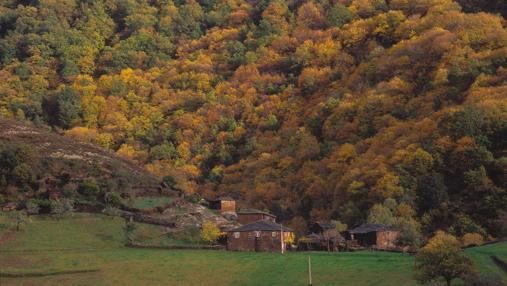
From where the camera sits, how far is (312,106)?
14488 cm

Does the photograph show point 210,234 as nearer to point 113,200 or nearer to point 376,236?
point 113,200

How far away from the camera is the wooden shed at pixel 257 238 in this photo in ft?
221

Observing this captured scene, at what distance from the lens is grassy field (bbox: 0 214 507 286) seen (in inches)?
2005

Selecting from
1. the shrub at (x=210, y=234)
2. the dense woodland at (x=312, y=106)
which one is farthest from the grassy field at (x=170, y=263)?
the dense woodland at (x=312, y=106)

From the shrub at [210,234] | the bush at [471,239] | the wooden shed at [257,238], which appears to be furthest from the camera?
the shrub at [210,234]

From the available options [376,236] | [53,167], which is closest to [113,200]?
[53,167]

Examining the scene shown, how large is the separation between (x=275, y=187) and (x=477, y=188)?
1580 inches

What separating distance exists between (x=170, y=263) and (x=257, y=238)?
12.2m

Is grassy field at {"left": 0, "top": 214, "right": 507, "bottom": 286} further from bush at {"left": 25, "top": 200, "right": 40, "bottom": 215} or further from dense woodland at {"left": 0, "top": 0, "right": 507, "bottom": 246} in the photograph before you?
dense woodland at {"left": 0, "top": 0, "right": 507, "bottom": 246}

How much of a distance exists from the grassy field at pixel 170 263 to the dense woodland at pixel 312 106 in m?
15.1

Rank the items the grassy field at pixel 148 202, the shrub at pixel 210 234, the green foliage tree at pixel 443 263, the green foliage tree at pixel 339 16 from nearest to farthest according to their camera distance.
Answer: the green foliage tree at pixel 443 263 → the shrub at pixel 210 234 → the grassy field at pixel 148 202 → the green foliage tree at pixel 339 16

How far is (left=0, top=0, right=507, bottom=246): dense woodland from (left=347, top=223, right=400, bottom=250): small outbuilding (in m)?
1.99

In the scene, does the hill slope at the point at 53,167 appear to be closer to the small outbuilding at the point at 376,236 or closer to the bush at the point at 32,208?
the bush at the point at 32,208

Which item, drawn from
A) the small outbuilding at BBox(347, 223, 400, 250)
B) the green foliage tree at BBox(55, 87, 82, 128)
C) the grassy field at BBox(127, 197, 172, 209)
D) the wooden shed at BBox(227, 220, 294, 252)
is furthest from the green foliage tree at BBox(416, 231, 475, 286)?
the green foliage tree at BBox(55, 87, 82, 128)
